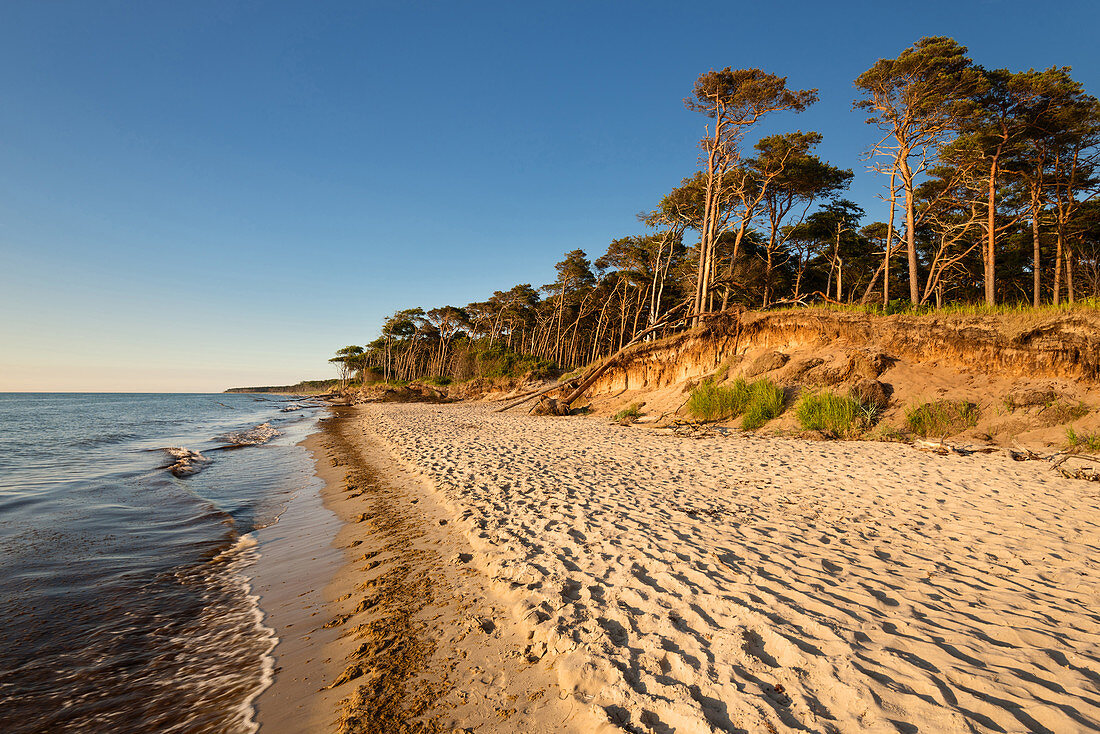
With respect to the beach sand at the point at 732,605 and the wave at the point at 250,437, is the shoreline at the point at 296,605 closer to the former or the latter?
the beach sand at the point at 732,605

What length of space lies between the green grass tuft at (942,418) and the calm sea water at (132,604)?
14.1 meters

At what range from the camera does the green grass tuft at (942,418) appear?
10695 mm

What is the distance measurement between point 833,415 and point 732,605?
35.6 ft

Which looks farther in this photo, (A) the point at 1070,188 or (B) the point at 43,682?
(A) the point at 1070,188

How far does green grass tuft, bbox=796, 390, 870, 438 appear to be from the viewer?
1170cm

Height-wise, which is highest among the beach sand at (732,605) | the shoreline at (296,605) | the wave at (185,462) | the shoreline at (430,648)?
the beach sand at (732,605)

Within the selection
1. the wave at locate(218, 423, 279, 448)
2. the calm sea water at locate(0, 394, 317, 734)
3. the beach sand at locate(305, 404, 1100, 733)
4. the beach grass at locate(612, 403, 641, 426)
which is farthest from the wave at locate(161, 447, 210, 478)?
the beach grass at locate(612, 403, 641, 426)

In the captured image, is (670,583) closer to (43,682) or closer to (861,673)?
(861,673)

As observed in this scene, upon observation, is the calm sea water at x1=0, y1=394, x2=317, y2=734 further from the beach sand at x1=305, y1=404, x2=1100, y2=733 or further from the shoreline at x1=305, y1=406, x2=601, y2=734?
the beach sand at x1=305, y1=404, x2=1100, y2=733

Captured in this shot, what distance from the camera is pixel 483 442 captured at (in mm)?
12953

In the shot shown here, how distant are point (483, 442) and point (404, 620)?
927 cm

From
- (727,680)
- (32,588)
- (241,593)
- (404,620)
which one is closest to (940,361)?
(727,680)

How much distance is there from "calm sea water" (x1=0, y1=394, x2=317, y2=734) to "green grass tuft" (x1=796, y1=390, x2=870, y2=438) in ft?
43.0

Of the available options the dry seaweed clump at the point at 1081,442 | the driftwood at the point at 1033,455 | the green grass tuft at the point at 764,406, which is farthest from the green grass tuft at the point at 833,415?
the dry seaweed clump at the point at 1081,442
